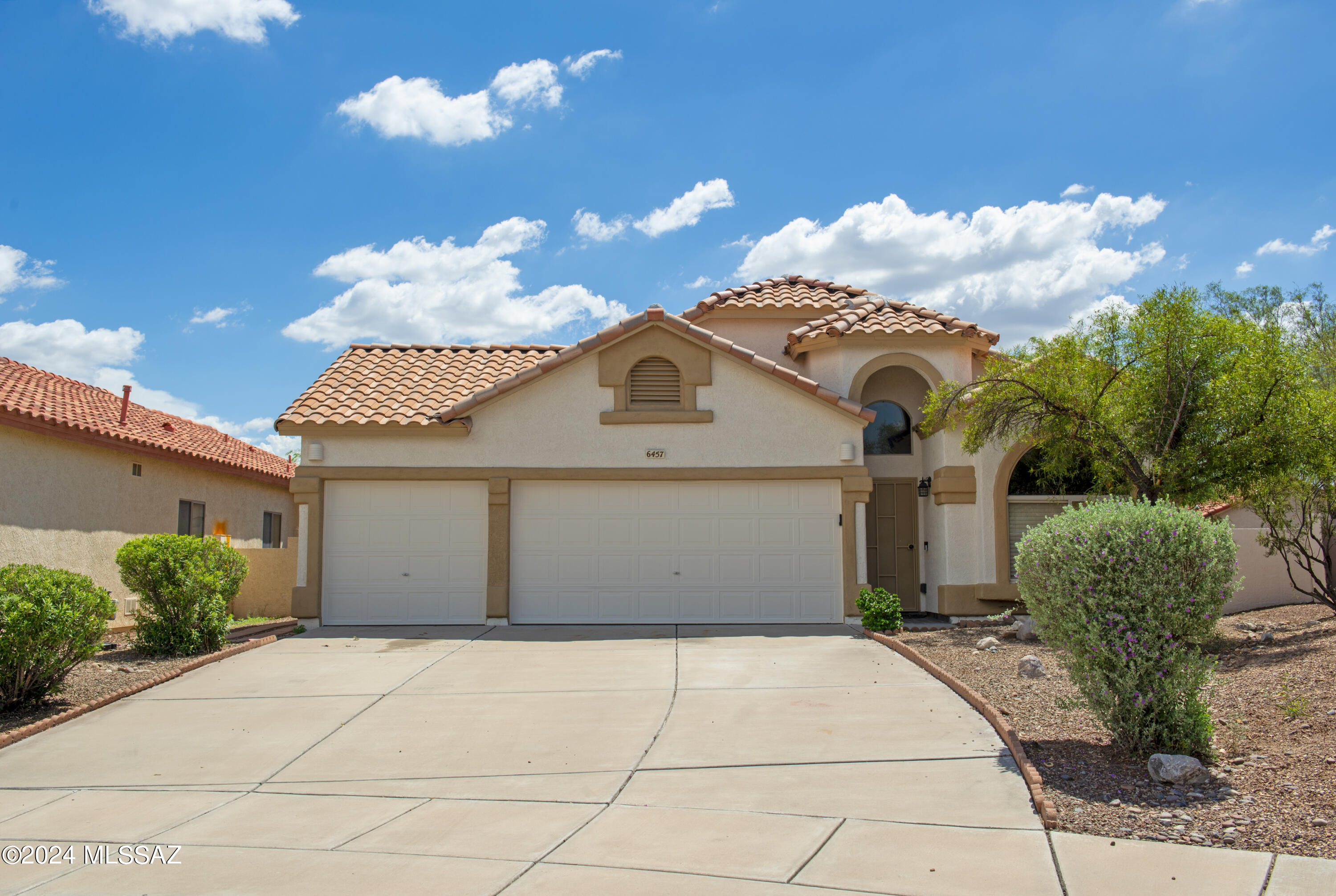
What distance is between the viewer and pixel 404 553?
14.8m

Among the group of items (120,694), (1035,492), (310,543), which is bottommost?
(120,694)

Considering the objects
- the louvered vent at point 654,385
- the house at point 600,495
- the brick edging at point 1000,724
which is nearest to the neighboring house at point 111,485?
the house at point 600,495

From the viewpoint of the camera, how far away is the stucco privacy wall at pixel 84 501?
14180mm

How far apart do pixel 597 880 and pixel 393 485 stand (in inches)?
417

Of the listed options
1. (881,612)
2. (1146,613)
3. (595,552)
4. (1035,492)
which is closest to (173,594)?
(595,552)

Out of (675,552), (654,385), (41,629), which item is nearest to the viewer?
→ (41,629)

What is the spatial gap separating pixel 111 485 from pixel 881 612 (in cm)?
1321

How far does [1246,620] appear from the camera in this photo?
548 inches

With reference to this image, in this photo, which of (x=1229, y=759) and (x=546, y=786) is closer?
(x=1229, y=759)

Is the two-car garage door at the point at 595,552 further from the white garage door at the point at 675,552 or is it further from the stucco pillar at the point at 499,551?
the stucco pillar at the point at 499,551

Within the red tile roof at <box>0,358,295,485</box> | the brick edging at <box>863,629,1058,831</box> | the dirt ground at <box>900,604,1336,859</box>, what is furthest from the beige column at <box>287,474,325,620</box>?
the dirt ground at <box>900,604,1336,859</box>

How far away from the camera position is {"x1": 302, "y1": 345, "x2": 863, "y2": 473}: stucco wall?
1475cm

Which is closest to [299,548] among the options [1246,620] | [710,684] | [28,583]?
[28,583]

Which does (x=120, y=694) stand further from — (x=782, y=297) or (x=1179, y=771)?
(x=782, y=297)
